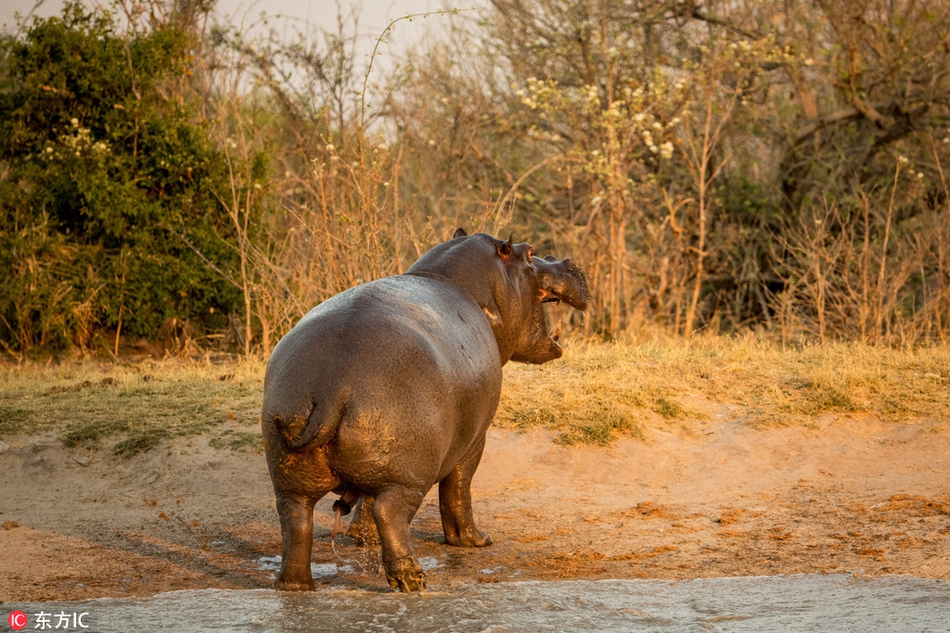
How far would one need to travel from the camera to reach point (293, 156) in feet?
56.6

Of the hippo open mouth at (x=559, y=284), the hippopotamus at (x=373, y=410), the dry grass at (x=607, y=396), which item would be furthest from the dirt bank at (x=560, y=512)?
the hippo open mouth at (x=559, y=284)

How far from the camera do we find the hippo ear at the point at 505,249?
5.77m

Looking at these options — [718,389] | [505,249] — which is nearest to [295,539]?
[505,249]

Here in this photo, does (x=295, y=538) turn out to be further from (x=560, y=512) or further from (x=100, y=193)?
(x=100, y=193)

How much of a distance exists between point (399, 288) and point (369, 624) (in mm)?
1560

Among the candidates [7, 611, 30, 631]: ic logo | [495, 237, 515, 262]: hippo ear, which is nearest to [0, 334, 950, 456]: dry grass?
[495, 237, 515, 262]: hippo ear

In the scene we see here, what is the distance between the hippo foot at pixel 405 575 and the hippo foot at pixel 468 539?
1457 millimetres

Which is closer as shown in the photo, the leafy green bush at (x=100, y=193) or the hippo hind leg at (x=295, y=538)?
the hippo hind leg at (x=295, y=538)

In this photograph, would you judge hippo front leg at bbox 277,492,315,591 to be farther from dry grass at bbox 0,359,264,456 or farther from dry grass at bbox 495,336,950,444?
dry grass at bbox 495,336,950,444

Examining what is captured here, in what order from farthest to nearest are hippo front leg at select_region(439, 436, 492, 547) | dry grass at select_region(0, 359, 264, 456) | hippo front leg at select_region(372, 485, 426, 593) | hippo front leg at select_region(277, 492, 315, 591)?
dry grass at select_region(0, 359, 264, 456) → hippo front leg at select_region(439, 436, 492, 547) → hippo front leg at select_region(277, 492, 315, 591) → hippo front leg at select_region(372, 485, 426, 593)

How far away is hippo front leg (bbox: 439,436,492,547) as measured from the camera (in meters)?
5.77

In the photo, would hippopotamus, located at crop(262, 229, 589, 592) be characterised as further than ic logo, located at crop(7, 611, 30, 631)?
Yes

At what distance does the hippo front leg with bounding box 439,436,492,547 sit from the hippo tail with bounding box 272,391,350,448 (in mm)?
1613

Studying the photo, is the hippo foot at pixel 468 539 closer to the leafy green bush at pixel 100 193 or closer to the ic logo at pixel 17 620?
the ic logo at pixel 17 620
